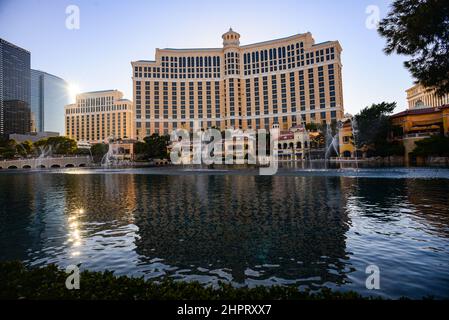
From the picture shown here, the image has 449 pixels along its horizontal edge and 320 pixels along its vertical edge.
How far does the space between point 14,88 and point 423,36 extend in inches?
4469

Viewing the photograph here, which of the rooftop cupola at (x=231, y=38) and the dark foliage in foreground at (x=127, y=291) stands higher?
the rooftop cupola at (x=231, y=38)

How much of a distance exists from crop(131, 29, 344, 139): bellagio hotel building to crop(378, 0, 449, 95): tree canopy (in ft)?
451

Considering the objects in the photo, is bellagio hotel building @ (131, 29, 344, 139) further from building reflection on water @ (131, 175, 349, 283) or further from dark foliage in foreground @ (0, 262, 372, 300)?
dark foliage in foreground @ (0, 262, 372, 300)

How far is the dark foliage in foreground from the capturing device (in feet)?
15.1

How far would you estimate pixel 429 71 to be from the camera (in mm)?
12008

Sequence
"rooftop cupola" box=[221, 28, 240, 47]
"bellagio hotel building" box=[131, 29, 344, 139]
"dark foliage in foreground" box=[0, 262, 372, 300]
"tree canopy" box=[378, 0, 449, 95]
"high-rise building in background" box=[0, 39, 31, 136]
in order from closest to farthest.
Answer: "dark foliage in foreground" box=[0, 262, 372, 300]
"tree canopy" box=[378, 0, 449, 95]
"high-rise building in background" box=[0, 39, 31, 136]
"bellagio hotel building" box=[131, 29, 344, 139]
"rooftop cupola" box=[221, 28, 240, 47]

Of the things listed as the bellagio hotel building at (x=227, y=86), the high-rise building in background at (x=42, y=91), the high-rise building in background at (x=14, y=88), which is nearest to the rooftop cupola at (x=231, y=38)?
the bellagio hotel building at (x=227, y=86)

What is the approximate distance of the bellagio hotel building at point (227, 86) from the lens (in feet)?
489

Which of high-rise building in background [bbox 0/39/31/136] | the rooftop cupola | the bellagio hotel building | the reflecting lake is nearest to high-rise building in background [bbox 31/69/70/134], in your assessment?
high-rise building in background [bbox 0/39/31/136]

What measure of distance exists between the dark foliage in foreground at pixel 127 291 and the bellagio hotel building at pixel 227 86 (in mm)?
147702

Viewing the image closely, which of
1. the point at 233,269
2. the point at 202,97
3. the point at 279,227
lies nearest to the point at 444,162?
the point at 279,227

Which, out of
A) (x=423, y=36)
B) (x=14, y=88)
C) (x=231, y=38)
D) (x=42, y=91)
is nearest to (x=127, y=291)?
(x=423, y=36)

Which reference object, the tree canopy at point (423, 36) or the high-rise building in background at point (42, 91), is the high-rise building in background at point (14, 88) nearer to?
the high-rise building in background at point (42, 91)

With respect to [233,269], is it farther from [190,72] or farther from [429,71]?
[190,72]
